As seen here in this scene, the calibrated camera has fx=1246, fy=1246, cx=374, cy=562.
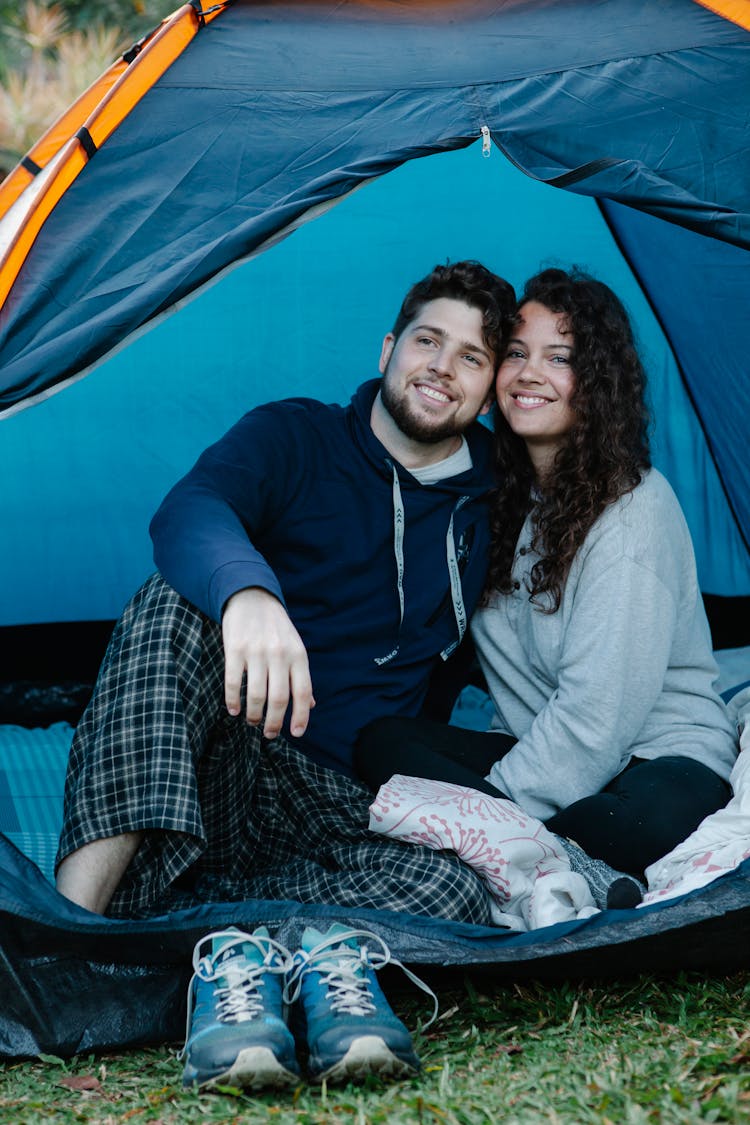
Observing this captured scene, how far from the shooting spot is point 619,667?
72.7 inches

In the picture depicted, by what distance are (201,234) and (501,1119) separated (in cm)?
127

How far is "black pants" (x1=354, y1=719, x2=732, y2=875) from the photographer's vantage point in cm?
176

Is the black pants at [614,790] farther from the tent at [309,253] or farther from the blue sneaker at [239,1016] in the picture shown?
the blue sneaker at [239,1016]

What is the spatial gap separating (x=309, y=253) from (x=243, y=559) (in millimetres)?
1338

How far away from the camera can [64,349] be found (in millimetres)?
1644

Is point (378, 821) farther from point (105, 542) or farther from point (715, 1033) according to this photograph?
point (105, 542)

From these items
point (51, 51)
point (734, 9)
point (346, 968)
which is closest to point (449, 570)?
point (346, 968)

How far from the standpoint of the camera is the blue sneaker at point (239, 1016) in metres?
1.28

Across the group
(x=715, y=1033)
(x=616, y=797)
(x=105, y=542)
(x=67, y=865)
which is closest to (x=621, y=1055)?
(x=715, y=1033)

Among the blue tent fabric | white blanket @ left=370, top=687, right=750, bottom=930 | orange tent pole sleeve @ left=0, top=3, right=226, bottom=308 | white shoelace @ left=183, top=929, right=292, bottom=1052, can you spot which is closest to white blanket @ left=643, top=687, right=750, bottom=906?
white blanket @ left=370, top=687, right=750, bottom=930

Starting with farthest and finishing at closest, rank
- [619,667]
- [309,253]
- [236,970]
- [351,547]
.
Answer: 1. [309,253]
2. [351,547]
3. [619,667]
4. [236,970]

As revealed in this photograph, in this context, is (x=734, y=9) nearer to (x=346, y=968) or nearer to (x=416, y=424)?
(x=416, y=424)

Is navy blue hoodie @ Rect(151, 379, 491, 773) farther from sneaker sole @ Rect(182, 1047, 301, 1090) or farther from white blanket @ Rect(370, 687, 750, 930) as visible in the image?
sneaker sole @ Rect(182, 1047, 301, 1090)

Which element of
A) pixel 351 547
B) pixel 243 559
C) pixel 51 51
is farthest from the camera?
pixel 51 51
